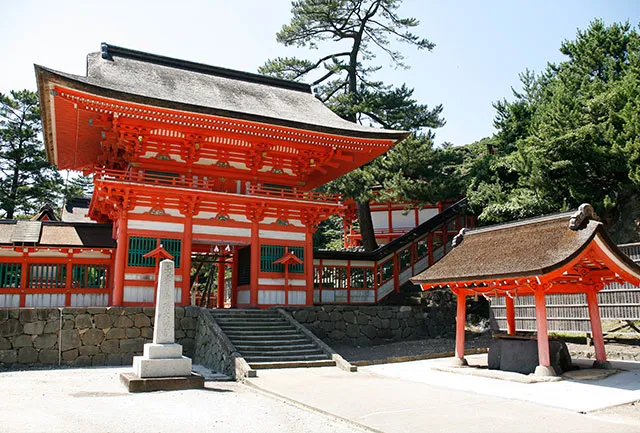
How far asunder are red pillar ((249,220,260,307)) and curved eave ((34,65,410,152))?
3.87 meters

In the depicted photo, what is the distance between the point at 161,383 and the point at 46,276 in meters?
8.41

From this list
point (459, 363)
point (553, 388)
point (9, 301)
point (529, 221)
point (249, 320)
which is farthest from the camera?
point (249, 320)

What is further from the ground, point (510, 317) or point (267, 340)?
point (510, 317)

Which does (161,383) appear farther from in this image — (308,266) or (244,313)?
(308,266)

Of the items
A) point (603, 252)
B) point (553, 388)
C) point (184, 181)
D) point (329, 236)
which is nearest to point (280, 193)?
point (184, 181)

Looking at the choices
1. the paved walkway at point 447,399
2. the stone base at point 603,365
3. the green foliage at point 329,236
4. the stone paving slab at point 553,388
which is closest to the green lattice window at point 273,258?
the paved walkway at point 447,399

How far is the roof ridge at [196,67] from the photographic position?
2188 centimetres

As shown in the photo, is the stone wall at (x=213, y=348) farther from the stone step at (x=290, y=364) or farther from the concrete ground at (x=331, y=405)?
the concrete ground at (x=331, y=405)

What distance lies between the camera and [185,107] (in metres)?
16.8

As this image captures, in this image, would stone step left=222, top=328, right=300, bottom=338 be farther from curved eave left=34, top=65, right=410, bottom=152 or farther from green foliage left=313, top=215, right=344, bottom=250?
green foliage left=313, top=215, right=344, bottom=250

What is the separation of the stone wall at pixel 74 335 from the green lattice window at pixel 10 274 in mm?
1629

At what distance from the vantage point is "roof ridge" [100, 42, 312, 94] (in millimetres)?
21875

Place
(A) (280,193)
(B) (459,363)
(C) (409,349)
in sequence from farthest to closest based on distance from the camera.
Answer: (A) (280,193) → (C) (409,349) → (B) (459,363)

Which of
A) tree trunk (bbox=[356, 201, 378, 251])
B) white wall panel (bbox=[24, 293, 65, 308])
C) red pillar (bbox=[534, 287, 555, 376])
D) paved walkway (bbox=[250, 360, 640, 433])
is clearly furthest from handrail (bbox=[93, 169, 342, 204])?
red pillar (bbox=[534, 287, 555, 376])
